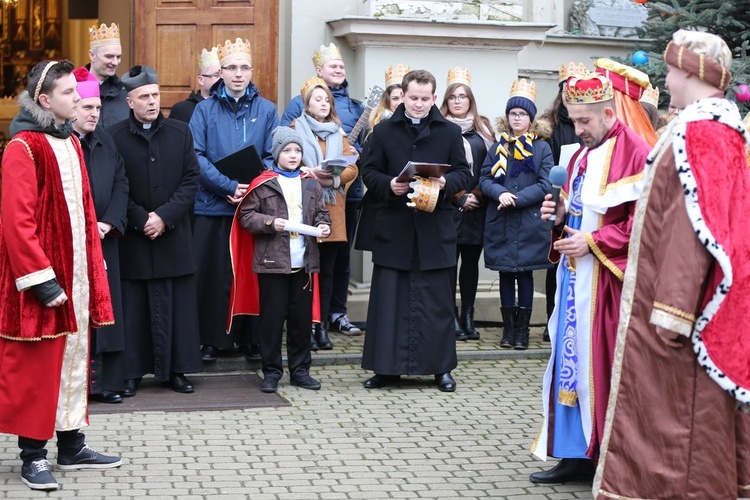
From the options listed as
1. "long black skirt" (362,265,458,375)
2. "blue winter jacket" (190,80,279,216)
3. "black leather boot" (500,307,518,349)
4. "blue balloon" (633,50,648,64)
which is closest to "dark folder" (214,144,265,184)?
"blue winter jacket" (190,80,279,216)

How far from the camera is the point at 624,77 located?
243 inches

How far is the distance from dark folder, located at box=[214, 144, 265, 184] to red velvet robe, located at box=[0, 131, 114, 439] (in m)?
2.47

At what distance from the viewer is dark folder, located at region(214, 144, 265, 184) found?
841 cm

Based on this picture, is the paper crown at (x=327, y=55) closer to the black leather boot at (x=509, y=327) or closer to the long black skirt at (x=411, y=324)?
the long black skirt at (x=411, y=324)

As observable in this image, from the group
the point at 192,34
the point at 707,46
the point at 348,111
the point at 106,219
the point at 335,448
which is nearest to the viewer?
the point at 707,46

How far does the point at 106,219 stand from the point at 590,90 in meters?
3.03

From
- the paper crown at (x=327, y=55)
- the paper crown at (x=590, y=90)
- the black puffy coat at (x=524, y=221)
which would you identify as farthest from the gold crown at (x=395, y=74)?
the paper crown at (x=590, y=90)

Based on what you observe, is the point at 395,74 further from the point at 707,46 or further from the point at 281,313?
the point at 707,46

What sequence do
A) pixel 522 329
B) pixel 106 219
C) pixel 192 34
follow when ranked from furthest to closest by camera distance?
pixel 192 34, pixel 522 329, pixel 106 219

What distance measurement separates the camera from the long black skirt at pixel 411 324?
8.17m

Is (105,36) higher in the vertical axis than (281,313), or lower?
higher

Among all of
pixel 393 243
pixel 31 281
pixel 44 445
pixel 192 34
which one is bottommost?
pixel 44 445

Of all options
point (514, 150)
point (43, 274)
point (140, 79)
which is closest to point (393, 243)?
point (514, 150)

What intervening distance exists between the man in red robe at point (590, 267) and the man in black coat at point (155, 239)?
8.97 ft
